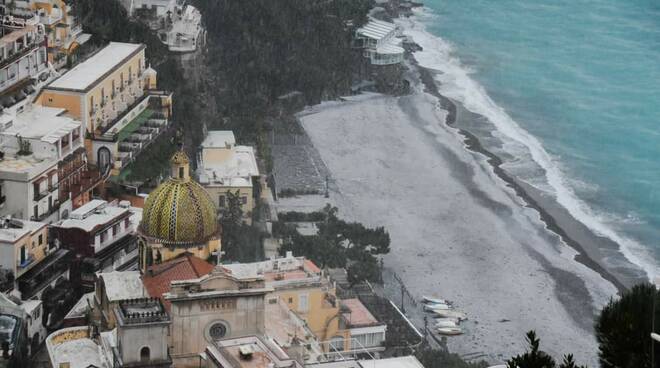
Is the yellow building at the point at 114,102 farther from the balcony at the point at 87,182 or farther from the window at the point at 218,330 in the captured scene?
the window at the point at 218,330

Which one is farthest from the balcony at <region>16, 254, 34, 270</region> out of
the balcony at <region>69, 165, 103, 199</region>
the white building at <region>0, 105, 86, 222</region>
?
the balcony at <region>69, 165, 103, 199</region>

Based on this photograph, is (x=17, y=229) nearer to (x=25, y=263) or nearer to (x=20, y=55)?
(x=25, y=263)

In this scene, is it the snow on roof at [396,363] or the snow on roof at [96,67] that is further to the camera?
the snow on roof at [96,67]

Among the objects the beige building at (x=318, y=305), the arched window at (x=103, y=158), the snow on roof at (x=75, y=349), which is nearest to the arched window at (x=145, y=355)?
the snow on roof at (x=75, y=349)

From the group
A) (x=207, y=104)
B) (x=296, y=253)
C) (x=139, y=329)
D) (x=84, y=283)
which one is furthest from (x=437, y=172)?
(x=139, y=329)

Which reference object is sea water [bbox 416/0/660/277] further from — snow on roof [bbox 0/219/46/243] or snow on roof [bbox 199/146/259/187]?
snow on roof [bbox 0/219/46/243]

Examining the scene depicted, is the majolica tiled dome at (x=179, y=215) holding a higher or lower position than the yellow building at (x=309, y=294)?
higher

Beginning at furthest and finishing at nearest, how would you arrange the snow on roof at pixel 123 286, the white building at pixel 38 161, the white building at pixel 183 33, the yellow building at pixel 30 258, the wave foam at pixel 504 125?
the white building at pixel 183 33 < the wave foam at pixel 504 125 < the white building at pixel 38 161 < the yellow building at pixel 30 258 < the snow on roof at pixel 123 286

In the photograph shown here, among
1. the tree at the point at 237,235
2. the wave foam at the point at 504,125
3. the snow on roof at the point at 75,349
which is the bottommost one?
the wave foam at the point at 504,125
